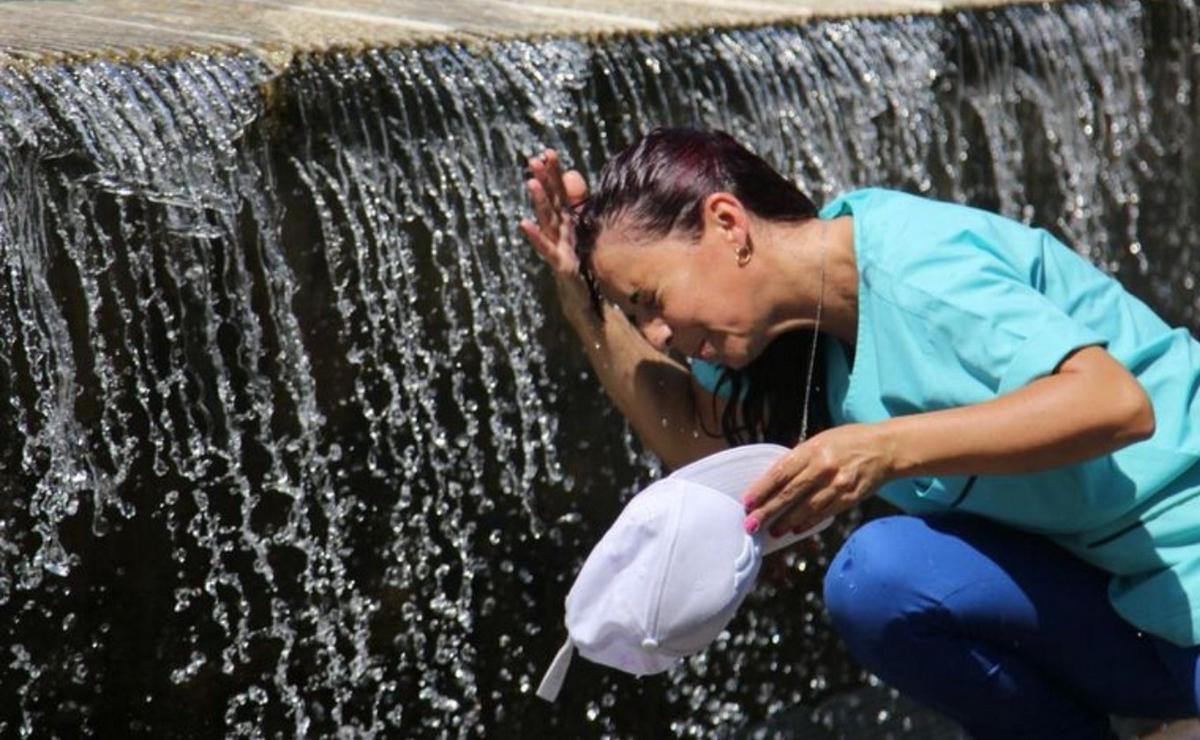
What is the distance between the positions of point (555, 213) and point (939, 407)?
65 cm

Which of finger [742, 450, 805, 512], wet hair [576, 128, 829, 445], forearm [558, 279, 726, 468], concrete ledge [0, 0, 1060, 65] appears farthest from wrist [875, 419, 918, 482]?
concrete ledge [0, 0, 1060, 65]

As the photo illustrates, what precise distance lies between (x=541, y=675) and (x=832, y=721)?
706 mm

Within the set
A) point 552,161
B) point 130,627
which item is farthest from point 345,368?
point 552,161

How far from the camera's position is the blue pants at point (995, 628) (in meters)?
3.11

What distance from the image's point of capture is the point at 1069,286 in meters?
3.07

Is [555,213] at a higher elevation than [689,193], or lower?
lower

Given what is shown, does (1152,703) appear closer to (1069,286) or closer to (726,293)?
(1069,286)

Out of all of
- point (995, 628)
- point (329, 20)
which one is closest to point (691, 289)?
point (995, 628)

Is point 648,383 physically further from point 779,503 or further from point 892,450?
point 892,450

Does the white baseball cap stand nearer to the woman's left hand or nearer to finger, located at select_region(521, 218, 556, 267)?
the woman's left hand

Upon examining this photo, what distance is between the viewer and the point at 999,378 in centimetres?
284

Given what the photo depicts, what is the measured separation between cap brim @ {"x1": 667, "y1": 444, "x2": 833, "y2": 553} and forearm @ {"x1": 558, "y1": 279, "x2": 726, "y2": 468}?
412mm

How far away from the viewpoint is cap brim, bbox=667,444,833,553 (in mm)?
2900

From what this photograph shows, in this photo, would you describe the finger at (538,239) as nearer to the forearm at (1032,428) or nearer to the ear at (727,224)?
the ear at (727,224)
